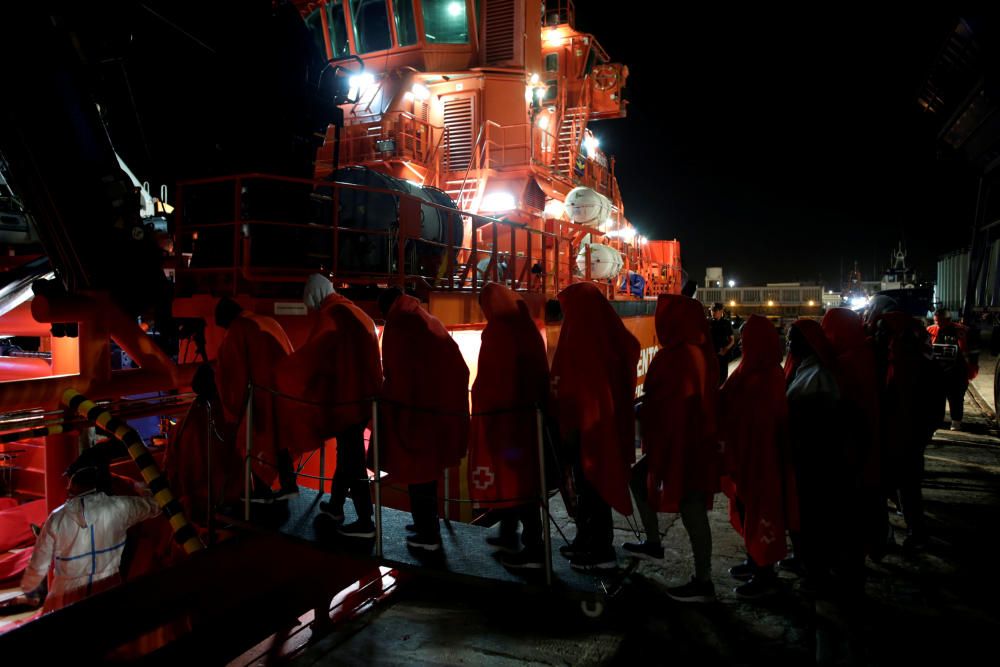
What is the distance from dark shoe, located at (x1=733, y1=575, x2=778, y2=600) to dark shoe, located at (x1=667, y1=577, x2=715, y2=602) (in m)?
0.24

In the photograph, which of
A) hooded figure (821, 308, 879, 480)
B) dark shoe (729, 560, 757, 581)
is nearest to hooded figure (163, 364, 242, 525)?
dark shoe (729, 560, 757, 581)

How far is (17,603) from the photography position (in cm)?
561

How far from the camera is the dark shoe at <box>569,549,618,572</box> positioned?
383 centimetres

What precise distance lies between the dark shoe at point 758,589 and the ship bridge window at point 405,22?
13.9 meters

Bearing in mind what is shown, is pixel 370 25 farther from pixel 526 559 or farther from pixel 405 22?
pixel 526 559

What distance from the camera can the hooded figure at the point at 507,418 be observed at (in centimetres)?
381

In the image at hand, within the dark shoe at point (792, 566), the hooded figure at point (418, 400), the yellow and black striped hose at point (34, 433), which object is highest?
the hooded figure at point (418, 400)

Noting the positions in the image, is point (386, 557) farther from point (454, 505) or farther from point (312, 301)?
point (454, 505)

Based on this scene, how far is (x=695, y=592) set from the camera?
4.09 meters

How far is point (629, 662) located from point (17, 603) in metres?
5.91

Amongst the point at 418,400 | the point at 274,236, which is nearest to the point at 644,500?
the point at 418,400

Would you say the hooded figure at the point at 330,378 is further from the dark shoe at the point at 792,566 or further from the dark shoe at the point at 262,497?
the dark shoe at the point at 792,566

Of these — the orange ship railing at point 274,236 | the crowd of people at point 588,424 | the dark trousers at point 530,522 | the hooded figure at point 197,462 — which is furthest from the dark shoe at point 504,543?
the orange ship railing at point 274,236

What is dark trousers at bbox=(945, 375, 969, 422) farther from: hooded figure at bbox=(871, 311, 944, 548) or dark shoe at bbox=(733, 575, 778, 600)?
dark shoe at bbox=(733, 575, 778, 600)
